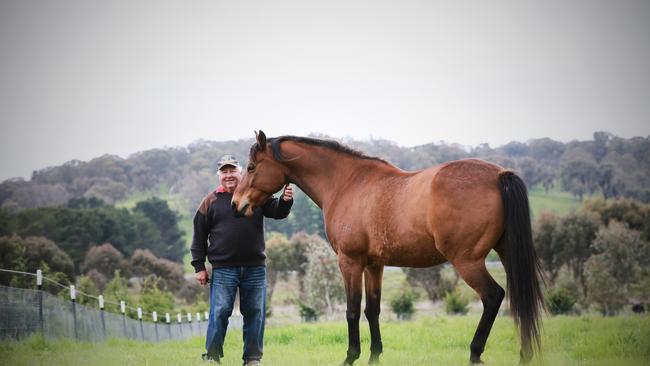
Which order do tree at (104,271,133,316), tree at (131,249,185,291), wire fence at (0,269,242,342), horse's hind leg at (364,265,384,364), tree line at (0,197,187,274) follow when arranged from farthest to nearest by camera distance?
tree line at (0,197,187,274) → tree at (131,249,185,291) → tree at (104,271,133,316) → wire fence at (0,269,242,342) → horse's hind leg at (364,265,384,364)

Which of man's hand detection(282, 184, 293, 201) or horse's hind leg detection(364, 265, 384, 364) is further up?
man's hand detection(282, 184, 293, 201)

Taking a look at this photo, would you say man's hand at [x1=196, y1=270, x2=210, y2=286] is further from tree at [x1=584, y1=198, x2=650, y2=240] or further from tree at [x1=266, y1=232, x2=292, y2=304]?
tree at [x1=266, y1=232, x2=292, y2=304]

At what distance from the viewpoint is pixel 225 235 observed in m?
8.13

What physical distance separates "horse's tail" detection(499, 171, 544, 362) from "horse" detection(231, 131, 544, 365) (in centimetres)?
1

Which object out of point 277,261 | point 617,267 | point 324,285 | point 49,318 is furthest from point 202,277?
point 277,261

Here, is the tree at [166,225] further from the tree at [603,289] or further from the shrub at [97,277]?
the tree at [603,289]

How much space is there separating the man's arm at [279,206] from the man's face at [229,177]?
0.55 m

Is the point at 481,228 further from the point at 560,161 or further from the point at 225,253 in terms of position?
the point at 560,161

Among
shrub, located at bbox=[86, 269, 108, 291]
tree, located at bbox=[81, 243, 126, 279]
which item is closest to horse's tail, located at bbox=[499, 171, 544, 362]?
shrub, located at bbox=[86, 269, 108, 291]

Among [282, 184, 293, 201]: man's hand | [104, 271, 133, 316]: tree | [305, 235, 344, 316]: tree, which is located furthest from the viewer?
[305, 235, 344, 316]: tree

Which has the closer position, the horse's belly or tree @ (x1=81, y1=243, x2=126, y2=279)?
the horse's belly

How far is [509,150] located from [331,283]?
13243 cm

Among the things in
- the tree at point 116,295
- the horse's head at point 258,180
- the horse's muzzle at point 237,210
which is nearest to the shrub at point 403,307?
the tree at point 116,295

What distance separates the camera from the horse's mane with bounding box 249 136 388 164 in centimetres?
836
